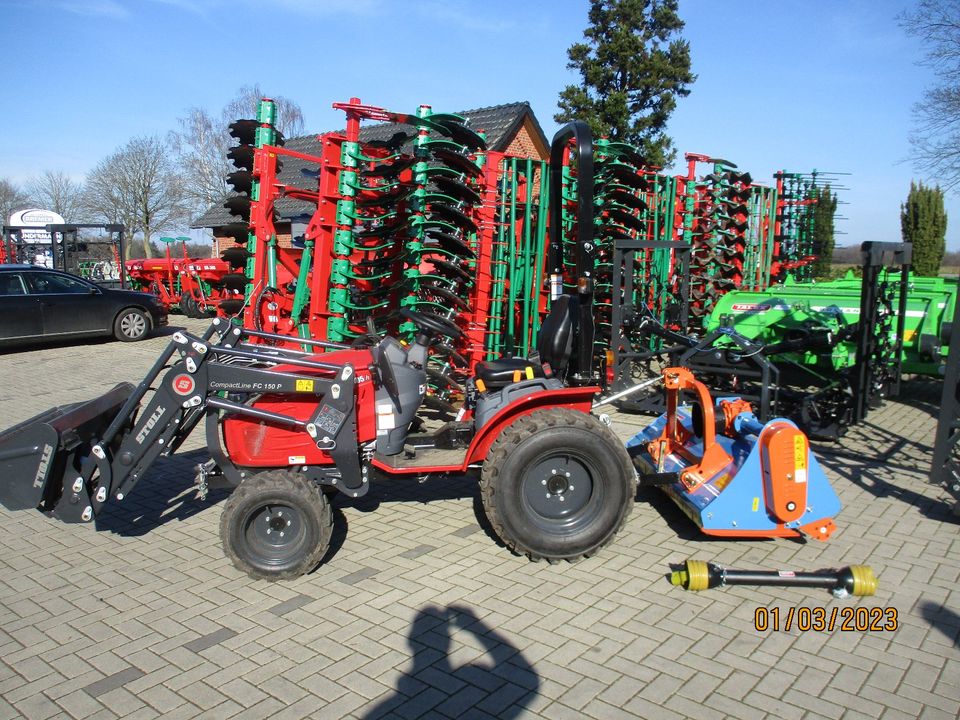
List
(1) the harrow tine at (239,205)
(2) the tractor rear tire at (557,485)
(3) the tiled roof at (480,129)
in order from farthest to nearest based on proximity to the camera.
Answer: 1. (3) the tiled roof at (480,129)
2. (1) the harrow tine at (239,205)
3. (2) the tractor rear tire at (557,485)

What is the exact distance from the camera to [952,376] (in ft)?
16.9

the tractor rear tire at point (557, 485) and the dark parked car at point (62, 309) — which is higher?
the dark parked car at point (62, 309)

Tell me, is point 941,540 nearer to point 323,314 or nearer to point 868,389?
point 868,389

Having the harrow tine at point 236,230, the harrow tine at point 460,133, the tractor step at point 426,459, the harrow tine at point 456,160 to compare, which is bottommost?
the tractor step at point 426,459

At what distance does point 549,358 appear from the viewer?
186 inches

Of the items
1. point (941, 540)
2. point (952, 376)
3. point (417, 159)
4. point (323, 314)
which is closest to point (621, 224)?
point (417, 159)

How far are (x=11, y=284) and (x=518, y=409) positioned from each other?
12.7m

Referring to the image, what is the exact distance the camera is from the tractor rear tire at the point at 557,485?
13.8 ft

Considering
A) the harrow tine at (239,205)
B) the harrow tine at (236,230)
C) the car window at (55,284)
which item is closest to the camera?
the harrow tine at (239,205)

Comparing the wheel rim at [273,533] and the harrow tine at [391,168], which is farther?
the harrow tine at [391,168]

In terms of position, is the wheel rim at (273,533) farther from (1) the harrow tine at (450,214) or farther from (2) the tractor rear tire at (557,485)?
(1) the harrow tine at (450,214)

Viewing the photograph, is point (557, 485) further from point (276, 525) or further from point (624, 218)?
point (624, 218)

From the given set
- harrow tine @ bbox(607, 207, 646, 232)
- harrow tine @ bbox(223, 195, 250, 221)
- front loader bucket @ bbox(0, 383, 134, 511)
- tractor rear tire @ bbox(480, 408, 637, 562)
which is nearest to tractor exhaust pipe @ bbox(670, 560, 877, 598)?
tractor rear tire @ bbox(480, 408, 637, 562)
